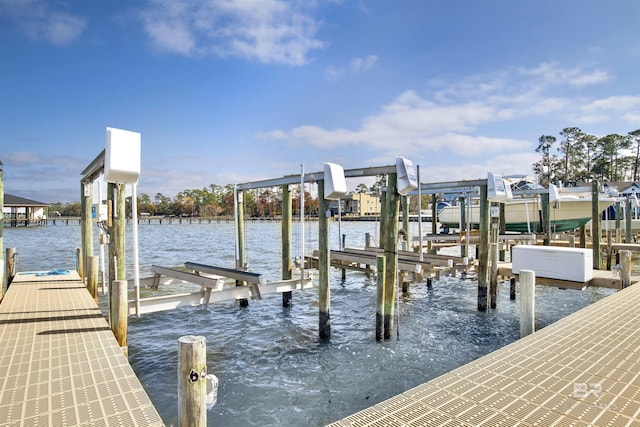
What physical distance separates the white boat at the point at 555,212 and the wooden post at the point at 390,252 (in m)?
12.6

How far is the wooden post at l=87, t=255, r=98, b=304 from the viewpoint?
8297mm

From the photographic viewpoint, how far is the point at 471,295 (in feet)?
43.1

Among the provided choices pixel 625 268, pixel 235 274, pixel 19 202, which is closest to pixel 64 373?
pixel 235 274

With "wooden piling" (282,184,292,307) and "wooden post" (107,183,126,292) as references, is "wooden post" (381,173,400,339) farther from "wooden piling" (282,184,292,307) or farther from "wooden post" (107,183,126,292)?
"wooden post" (107,183,126,292)

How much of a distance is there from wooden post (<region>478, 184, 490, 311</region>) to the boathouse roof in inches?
2736

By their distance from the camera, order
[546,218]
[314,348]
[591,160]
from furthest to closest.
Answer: [591,160], [546,218], [314,348]

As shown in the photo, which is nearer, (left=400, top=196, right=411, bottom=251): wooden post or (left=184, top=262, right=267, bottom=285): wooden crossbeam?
(left=184, top=262, right=267, bottom=285): wooden crossbeam

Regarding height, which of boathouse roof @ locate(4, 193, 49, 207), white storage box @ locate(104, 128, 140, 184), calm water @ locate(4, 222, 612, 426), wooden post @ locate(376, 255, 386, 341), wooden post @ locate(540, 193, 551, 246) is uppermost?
boathouse roof @ locate(4, 193, 49, 207)

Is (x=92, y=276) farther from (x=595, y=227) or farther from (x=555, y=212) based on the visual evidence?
(x=555, y=212)

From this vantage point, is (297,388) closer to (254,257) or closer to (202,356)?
(202,356)

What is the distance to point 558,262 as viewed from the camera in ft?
29.8

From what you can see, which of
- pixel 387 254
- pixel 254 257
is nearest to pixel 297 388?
pixel 387 254

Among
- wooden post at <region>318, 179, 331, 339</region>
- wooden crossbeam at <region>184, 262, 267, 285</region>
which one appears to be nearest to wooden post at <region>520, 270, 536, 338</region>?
wooden post at <region>318, 179, 331, 339</region>

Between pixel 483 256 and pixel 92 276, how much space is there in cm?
942
